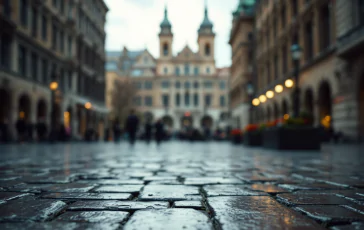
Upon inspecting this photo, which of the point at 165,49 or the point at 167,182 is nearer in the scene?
the point at 167,182

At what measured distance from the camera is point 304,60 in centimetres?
2439

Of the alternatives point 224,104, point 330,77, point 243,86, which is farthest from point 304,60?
point 224,104

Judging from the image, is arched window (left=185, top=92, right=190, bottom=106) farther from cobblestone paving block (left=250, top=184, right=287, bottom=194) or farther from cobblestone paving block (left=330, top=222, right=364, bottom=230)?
cobblestone paving block (left=330, top=222, right=364, bottom=230)

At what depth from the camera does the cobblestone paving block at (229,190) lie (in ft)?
9.39

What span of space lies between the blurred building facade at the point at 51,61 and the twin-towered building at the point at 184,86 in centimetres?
2769

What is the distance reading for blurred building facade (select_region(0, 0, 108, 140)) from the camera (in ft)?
69.7

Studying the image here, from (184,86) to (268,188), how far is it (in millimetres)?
67954

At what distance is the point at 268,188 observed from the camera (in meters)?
3.22

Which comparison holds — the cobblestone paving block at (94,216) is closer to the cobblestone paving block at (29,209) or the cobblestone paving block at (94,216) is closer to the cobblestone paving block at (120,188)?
the cobblestone paving block at (29,209)

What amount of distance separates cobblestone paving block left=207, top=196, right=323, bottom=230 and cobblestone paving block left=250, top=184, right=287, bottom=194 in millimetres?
449

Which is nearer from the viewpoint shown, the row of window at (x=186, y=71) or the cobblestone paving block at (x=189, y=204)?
the cobblestone paving block at (x=189, y=204)

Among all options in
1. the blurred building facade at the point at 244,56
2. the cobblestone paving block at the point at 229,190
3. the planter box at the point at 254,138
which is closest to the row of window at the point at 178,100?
the blurred building facade at the point at 244,56

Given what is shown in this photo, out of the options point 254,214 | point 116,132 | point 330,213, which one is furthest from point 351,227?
point 116,132

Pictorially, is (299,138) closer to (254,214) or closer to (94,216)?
(254,214)
